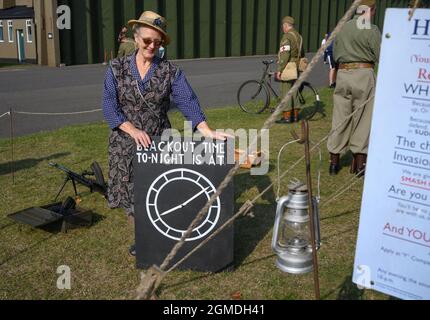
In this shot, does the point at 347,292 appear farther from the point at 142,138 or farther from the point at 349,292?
the point at 142,138

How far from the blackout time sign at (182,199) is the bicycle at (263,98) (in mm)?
6523

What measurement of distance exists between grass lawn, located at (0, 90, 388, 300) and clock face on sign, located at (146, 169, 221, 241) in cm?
36

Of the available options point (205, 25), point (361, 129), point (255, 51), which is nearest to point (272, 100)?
point (361, 129)

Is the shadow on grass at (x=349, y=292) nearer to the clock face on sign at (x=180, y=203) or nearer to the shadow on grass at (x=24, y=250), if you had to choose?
the clock face on sign at (x=180, y=203)

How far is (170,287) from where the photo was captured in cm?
325

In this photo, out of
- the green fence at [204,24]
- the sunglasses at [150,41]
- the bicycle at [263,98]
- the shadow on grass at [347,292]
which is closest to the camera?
the shadow on grass at [347,292]

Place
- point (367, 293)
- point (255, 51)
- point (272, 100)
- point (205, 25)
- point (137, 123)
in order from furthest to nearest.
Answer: point (255, 51)
point (205, 25)
point (272, 100)
point (137, 123)
point (367, 293)

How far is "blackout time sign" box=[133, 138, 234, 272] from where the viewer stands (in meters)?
3.27

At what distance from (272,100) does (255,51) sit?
23069mm

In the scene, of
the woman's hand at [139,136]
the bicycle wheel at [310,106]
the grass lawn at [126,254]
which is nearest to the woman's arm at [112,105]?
the woman's hand at [139,136]

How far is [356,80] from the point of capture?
17.9ft

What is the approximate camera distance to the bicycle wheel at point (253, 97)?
10.2m

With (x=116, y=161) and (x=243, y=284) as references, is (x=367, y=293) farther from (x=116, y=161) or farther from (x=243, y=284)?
(x=116, y=161)
